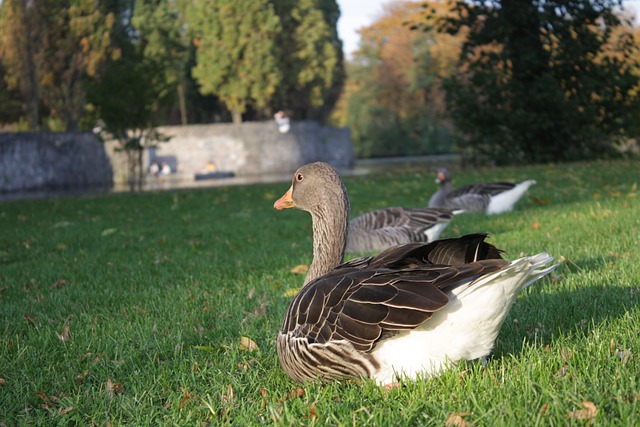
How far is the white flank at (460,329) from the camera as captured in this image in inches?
112

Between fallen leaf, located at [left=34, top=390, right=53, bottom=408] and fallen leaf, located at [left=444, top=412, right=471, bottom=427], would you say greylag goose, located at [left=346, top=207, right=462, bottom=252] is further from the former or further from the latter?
fallen leaf, located at [left=444, top=412, right=471, bottom=427]

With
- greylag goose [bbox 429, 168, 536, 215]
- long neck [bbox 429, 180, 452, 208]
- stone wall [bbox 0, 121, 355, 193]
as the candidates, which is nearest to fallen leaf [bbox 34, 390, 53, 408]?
greylag goose [bbox 429, 168, 536, 215]

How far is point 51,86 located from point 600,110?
1100 inches

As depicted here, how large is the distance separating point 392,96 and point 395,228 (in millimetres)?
59593

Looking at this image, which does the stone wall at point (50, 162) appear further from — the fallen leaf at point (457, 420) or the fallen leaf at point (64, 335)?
the fallen leaf at point (457, 420)

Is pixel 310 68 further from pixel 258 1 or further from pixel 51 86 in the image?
pixel 51 86

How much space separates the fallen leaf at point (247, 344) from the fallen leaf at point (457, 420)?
167 centimetres

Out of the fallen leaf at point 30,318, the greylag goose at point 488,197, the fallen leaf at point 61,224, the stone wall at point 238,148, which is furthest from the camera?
the stone wall at point 238,148

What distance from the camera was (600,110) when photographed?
2316 centimetres

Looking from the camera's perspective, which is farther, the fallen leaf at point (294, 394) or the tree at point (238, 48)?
the tree at point (238, 48)

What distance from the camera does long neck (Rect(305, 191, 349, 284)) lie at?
13.1ft

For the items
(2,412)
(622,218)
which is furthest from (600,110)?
(2,412)

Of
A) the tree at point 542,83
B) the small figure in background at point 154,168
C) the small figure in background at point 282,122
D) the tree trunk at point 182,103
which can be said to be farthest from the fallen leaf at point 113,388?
the tree trunk at point 182,103

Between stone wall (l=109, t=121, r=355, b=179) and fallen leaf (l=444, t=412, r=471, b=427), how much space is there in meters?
42.1
